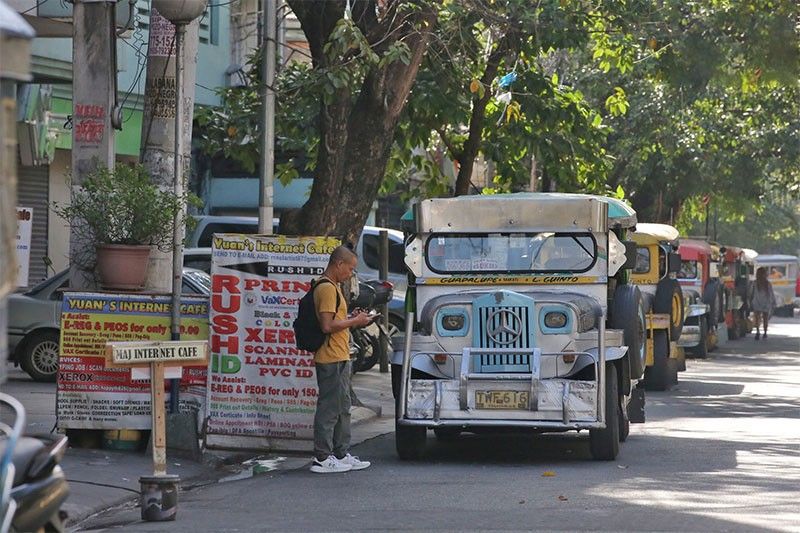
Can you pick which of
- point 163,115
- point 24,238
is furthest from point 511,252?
point 24,238

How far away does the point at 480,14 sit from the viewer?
17656mm

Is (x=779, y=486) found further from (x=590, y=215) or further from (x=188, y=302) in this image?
(x=188, y=302)

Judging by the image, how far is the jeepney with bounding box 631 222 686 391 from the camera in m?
20.5

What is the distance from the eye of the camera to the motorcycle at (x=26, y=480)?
235 inches

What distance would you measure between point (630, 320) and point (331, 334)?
316 cm

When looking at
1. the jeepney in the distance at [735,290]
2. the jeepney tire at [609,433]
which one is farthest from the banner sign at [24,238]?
the jeepney in the distance at [735,290]

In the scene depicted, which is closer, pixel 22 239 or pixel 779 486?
pixel 779 486

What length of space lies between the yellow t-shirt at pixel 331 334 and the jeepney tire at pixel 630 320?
292cm

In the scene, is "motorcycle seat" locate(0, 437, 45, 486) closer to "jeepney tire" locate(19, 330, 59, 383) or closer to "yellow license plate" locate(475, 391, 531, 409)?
"yellow license plate" locate(475, 391, 531, 409)

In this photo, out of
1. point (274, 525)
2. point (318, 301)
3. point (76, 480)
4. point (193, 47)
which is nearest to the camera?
point (274, 525)

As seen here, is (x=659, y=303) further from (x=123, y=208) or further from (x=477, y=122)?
(x=123, y=208)

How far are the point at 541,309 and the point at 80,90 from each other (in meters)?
4.51

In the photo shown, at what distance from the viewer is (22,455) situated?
625cm

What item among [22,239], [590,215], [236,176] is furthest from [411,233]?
[236,176]
